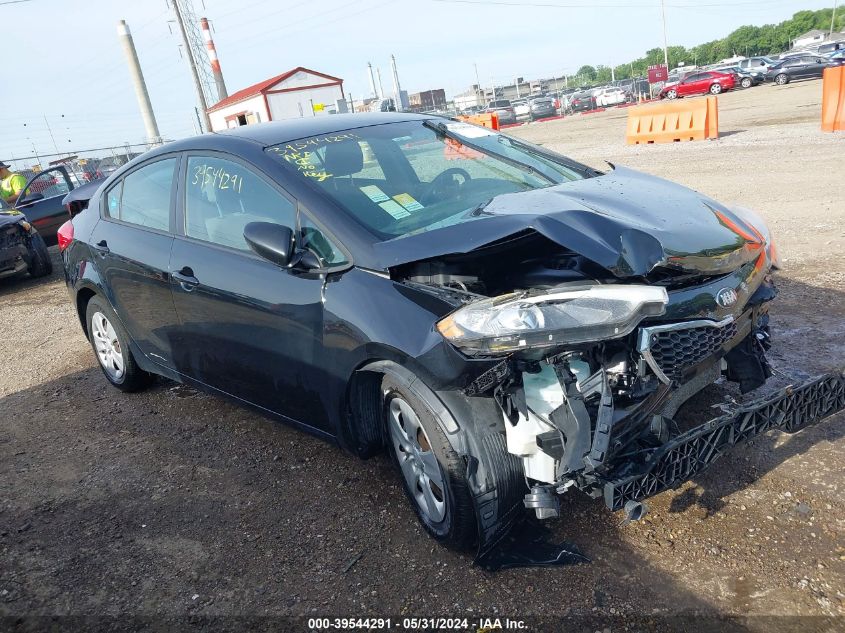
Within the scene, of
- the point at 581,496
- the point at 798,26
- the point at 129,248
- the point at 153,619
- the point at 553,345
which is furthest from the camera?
the point at 798,26

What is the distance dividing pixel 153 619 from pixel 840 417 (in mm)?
3417

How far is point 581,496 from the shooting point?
3.29 metres

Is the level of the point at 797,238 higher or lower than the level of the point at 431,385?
lower

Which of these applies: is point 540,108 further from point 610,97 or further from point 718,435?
point 718,435

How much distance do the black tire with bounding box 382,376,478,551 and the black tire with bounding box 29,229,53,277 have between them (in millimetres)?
9236

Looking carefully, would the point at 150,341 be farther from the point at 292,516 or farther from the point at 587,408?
the point at 587,408

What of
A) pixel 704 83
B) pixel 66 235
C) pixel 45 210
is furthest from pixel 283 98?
pixel 66 235

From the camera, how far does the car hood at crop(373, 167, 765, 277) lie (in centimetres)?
257

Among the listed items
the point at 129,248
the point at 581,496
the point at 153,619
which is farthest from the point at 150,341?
the point at 581,496

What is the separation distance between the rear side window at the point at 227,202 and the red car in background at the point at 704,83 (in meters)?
37.3

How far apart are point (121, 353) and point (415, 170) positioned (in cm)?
268

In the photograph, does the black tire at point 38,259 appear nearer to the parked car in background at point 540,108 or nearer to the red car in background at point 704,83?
the parked car in background at point 540,108

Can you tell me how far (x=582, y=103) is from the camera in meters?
40.7

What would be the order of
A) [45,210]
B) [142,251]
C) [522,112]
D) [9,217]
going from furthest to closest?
[522,112] → [45,210] → [9,217] → [142,251]
